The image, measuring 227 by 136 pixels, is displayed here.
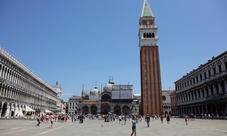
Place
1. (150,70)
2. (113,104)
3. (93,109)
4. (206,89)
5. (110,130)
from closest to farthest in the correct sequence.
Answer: (110,130)
(206,89)
(150,70)
(113,104)
(93,109)

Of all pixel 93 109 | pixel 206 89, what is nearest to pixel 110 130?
pixel 206 89

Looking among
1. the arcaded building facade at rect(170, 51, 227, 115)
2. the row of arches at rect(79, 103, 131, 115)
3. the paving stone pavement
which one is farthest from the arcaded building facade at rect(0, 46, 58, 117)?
the arcaded building facade at rect(170, 51, 227, 115)

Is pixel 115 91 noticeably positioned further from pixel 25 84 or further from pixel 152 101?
pixel 25 84

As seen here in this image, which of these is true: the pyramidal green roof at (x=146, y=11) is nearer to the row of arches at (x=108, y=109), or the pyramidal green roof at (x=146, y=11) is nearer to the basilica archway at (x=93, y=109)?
the row of arches at (x=108, y=109)

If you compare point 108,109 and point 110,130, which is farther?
point 108,109

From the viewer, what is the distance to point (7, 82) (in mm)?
36594

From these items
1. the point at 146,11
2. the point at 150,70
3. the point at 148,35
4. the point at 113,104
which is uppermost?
the point at 146,11

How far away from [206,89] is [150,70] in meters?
23.0

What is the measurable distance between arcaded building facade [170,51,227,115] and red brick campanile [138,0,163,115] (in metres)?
7.26

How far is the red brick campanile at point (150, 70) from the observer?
2397 inches

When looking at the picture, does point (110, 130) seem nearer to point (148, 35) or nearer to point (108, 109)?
point (148, 35)

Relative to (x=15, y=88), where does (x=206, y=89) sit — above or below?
below

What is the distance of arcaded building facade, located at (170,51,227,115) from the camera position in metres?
35.5

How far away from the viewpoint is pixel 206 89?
1666 inches
